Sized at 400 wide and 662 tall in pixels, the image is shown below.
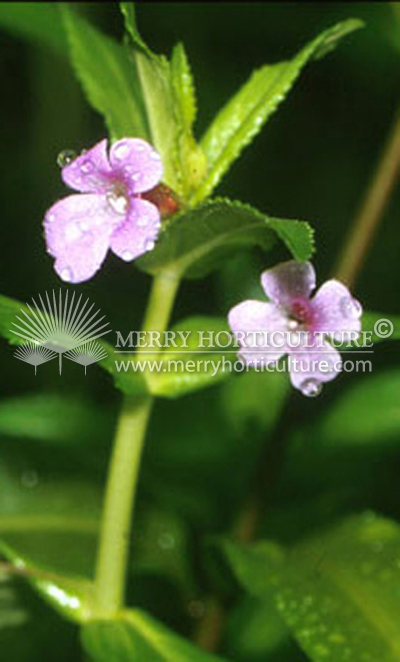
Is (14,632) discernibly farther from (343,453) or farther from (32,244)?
(32,244)

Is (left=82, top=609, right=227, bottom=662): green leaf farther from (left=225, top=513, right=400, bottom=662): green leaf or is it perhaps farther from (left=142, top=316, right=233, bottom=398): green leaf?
(left=142, top=316, right=233, bottom=398): green leaf

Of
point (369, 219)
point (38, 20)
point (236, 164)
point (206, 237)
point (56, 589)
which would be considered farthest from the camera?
point (236, 164)

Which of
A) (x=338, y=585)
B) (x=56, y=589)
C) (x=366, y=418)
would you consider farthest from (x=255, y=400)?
(x=56, y=589)

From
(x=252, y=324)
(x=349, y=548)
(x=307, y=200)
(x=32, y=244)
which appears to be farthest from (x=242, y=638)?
(x=307, y=200)

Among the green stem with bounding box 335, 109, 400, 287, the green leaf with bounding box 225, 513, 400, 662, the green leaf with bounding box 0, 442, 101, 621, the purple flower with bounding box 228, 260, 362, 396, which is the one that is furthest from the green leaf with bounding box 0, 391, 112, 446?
the purple flower with bounding box 228, 260, 362, 396

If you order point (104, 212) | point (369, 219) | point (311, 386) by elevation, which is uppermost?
point (369, 219)

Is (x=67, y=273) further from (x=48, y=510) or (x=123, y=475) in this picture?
(x=48, y=510)
